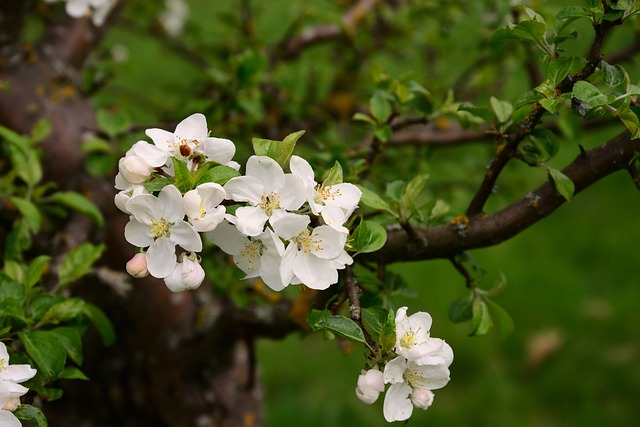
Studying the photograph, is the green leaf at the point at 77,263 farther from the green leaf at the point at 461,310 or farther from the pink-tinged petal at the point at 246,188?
the green leaf at the point at 461,310

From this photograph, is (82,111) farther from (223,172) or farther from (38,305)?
(223,172)

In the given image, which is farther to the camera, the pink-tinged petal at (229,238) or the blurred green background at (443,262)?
the blurred green background at (443,262)

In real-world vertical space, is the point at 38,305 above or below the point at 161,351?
above

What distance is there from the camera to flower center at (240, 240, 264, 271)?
3.45 ft

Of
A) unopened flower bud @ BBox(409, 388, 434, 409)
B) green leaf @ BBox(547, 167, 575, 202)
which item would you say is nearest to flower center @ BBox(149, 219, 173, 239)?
unopened flower bud @ BBox(409, 388, 434, 409)

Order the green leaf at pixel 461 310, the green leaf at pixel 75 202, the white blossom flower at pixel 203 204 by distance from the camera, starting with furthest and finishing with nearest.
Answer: the green leaf at pixel 75 202 < the green leaf at pixel 461 310 < the white blossom flower at pixel 203 204

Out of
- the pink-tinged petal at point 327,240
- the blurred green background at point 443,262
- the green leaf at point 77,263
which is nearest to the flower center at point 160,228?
the pink-tinged petal at point 327,240

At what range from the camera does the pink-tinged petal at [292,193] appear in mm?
995

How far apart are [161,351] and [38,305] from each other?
766 mm

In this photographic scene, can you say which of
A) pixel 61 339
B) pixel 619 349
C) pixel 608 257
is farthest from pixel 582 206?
pixel 61 339

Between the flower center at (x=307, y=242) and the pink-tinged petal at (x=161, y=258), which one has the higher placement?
the flower center at (x=307, y=242)

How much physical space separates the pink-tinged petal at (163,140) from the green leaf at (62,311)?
42 cm

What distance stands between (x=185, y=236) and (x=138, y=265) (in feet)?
0.30

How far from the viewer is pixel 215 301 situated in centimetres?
205
